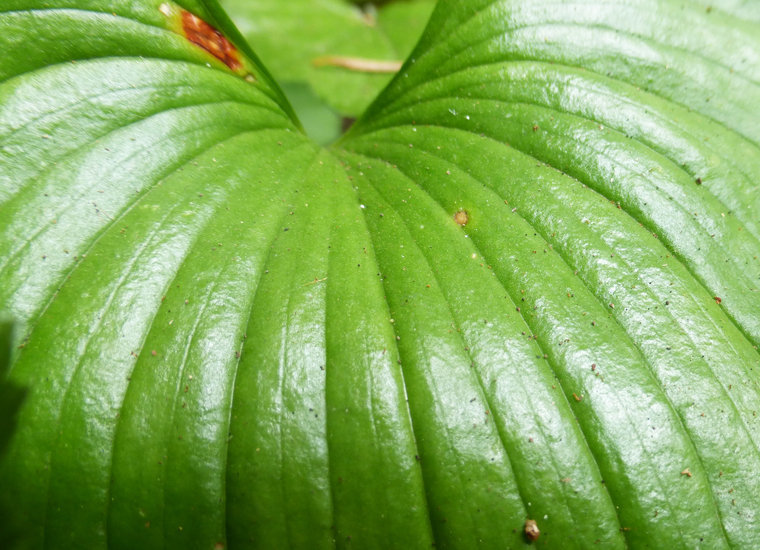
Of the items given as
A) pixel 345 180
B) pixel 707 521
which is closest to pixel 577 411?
pixel 707 521

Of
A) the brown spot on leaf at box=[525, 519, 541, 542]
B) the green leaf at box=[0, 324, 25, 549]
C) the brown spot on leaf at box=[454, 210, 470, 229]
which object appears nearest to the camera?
the green leaf at box=[0, 324, 25, 549]

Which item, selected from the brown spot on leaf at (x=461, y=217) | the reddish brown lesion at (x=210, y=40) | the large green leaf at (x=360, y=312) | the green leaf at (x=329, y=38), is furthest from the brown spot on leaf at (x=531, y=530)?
the green leaf at (x=329, y=38)

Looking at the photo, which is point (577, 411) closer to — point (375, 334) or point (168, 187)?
point (375, 334)

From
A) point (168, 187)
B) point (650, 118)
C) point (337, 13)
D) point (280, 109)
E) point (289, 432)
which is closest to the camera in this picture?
point (289, 432)

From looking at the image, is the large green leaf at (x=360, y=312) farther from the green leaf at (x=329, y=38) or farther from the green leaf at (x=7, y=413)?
the green leaf at (x=329, y=38)

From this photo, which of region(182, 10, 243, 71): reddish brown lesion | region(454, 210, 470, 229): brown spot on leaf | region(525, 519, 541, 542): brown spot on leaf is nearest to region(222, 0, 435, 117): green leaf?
region(182, 10, 243, 71): reddish brown lesion

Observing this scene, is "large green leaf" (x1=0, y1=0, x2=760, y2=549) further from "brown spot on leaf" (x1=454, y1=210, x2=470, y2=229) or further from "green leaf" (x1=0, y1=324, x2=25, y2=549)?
"green leaf" (x1=0, y1=324, x2=25, y2=549)

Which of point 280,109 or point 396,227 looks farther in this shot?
point 280,109
